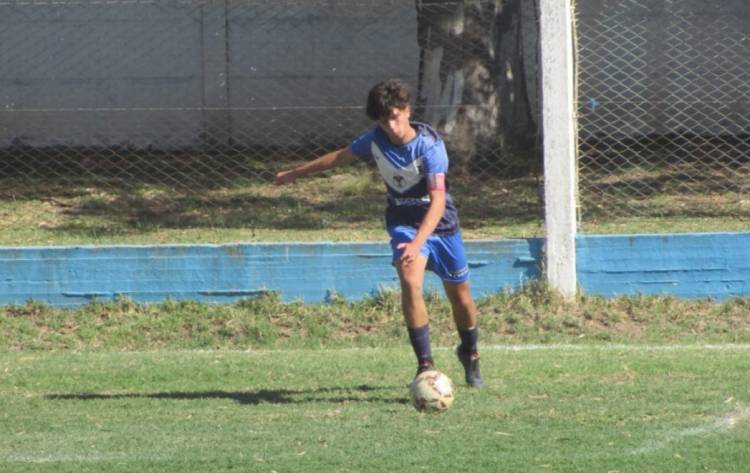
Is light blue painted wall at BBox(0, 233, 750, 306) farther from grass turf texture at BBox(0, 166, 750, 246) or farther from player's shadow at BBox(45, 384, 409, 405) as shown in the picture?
player's shadow at BBox(45, 384, 409, 405)

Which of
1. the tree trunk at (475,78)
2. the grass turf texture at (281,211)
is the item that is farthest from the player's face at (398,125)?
the tree trunk at (475,78)

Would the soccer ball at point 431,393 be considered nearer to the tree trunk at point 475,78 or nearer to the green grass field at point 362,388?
the green grass field at point 362,388

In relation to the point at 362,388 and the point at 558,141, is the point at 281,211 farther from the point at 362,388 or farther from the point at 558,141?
the point at 362,388

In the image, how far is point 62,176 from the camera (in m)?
13.6

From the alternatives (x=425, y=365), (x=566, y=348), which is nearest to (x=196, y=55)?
(x=566, y=348)

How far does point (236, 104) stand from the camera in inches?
579

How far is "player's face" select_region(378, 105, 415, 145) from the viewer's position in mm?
7211

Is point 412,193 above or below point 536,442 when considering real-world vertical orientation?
above

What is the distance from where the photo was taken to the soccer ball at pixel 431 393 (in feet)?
22.2

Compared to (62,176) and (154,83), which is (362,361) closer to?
(62,176)

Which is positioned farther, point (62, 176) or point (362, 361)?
point (62, 176)

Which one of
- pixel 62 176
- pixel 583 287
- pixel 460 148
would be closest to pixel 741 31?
pixel 460 148

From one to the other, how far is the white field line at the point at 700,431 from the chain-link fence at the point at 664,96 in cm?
624

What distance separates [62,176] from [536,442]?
28.0 ft
